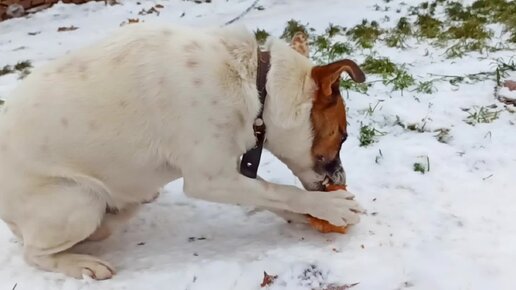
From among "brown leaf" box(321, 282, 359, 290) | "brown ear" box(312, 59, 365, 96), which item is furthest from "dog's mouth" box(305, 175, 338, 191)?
"brown leaf" box(321, 282, 359, 290)

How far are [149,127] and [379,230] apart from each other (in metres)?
1.24

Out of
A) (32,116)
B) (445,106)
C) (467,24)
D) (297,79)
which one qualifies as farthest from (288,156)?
(467,24)

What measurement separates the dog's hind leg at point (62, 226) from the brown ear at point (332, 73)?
1190mm

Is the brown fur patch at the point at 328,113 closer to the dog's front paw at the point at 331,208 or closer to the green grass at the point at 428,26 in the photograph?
the dog's front paw at the point at 331,208

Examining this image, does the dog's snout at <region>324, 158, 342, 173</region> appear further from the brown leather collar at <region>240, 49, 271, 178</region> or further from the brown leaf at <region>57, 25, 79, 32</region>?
the brown leaf at <region>57, 25, 79, 32</region>

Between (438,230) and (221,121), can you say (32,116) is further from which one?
(438,230)

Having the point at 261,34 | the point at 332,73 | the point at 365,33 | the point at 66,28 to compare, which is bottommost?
the point at 66,28

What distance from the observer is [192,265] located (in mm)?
3785

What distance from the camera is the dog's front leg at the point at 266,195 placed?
12.3 ft

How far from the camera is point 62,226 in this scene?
3754 millimetres

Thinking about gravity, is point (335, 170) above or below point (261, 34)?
above

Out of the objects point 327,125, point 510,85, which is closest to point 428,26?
point 510,85

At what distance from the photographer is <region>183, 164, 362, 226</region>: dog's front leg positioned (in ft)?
12.3

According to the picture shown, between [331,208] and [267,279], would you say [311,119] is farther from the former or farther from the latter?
[267,279]
